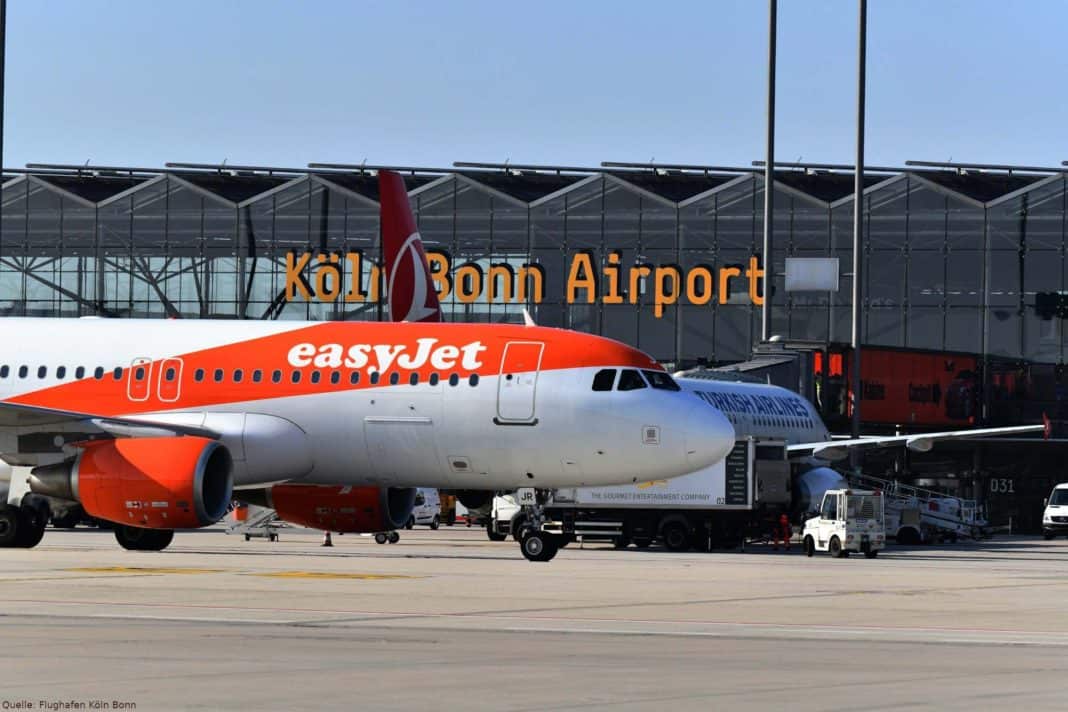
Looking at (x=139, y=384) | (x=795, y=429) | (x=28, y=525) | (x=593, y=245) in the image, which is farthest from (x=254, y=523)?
(x=593, y=245)

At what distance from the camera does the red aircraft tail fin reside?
5872 centimetres

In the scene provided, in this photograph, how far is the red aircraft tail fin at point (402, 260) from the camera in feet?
193

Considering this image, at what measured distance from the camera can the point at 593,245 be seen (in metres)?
84.7

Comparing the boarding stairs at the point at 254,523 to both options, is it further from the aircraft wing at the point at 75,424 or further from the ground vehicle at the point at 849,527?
the ground vehicle at the point at 849,527

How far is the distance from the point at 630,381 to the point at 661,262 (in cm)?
4999

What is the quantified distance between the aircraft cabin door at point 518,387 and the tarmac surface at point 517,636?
2.66m

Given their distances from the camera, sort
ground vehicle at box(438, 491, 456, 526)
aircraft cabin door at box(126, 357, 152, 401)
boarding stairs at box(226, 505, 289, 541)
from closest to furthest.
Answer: aircraft cabin door at box(126, 357, 152, 401), boarding stairs at box(226, 505, 289, 541), ground vehicle at box(438, 491, 456, 526)

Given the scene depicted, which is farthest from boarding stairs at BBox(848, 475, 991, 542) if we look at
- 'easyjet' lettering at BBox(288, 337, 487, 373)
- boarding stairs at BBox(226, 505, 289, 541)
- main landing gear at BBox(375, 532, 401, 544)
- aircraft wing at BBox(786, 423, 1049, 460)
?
'easyjet' lettering at BBox(288, 337, 487, 373)

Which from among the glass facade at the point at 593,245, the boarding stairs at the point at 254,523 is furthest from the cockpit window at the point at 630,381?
the glass facade at the point at 593,245

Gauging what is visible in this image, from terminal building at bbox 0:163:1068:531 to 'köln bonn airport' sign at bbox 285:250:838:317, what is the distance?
0.09 m

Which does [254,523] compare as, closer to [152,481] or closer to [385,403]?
[385,403]

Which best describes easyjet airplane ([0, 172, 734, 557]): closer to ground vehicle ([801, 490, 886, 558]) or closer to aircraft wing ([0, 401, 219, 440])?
aircraft wing ([0, 401, 219, 440])

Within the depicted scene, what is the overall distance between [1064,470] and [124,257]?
4283cm

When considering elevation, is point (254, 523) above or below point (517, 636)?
below
